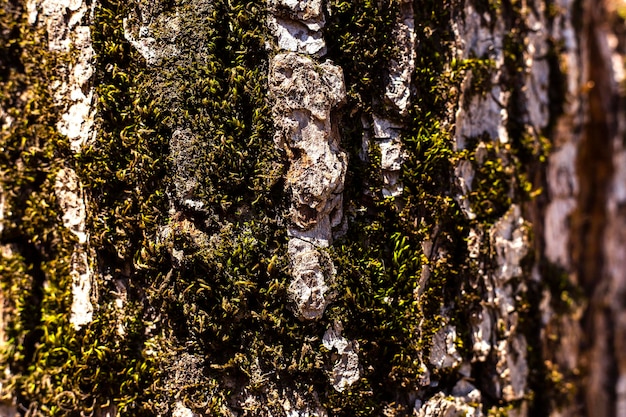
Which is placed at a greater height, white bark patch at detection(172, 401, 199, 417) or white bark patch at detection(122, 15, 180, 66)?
white bark patch at detection(122, 15, 180, 66)

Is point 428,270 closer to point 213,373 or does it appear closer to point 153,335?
point 213,373

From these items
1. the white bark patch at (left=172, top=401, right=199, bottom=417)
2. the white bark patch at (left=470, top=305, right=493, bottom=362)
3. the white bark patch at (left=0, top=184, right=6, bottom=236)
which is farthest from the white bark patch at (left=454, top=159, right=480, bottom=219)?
the white bark patch at (left=0, top=184, right=6, bottom=236)

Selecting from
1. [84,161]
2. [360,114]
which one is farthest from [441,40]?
[84,161]

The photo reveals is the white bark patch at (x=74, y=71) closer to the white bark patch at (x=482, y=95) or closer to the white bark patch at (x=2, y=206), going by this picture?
the white bark patch at (x=2, y=206)

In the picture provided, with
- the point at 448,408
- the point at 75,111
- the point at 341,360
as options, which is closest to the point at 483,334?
the point at 448,408

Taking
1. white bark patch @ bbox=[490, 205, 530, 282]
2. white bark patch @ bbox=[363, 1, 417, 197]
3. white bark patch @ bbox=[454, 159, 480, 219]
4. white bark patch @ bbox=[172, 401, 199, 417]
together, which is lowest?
white bark patch @ bbox=[172, 401, 199, 417]

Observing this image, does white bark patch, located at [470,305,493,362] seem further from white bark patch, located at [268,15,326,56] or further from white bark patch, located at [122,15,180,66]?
white bark patch, located at [122,15,180,66]

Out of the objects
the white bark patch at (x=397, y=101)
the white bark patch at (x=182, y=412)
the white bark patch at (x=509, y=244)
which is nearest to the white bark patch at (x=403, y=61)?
the white bark patch at (x=397, y=101)

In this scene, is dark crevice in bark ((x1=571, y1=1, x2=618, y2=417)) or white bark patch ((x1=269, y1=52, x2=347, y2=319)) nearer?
white bark patch ((x1=269, y1=52, x2=347, y2=319))

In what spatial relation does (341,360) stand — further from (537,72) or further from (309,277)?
(537,72)
